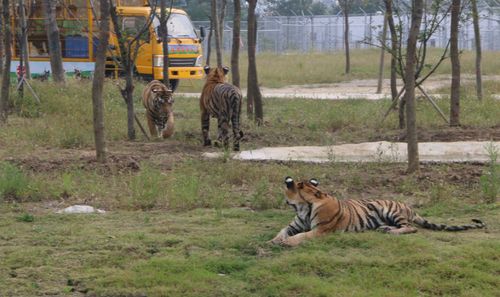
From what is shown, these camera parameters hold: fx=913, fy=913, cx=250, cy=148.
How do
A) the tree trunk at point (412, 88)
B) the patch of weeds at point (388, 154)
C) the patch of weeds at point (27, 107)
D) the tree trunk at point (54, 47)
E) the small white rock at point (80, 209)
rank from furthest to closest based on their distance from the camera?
1. the tree trunk at point (54, 47)
2. the patch of weeds at point (27, 107)
3. the patch of weeds at point (388, 154)
4. the tree trunk at point (412, 88)
5. the small white rock at point (80, 209)

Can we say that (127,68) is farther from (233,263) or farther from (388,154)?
(233,263)

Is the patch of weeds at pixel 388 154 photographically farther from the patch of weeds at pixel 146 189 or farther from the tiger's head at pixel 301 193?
the tiger's head at pixel 301 193

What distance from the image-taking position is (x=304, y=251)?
7359 millimetres

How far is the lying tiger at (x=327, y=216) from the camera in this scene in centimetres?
777

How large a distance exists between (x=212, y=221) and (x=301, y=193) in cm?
124

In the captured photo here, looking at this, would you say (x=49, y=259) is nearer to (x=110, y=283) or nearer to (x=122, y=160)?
(x=110, y=283)

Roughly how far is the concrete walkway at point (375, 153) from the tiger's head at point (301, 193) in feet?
13.9

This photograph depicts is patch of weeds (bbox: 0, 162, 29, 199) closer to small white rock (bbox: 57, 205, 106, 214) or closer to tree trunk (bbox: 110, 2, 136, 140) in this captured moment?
small white rock (bbox: 57, 205, 106, 214)

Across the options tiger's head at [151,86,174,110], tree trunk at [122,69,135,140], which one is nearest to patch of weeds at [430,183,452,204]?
tree trunk at [122,69,135,140]

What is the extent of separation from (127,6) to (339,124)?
1435cm

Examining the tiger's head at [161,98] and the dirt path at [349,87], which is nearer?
the tiger's head at [161,98]

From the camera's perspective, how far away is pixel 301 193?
7789 mm

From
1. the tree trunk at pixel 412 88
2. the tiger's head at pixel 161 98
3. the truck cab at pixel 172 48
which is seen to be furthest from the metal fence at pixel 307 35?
the tree trunk at pixel 412 88

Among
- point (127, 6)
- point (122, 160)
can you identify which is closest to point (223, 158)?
point (122, 160)
